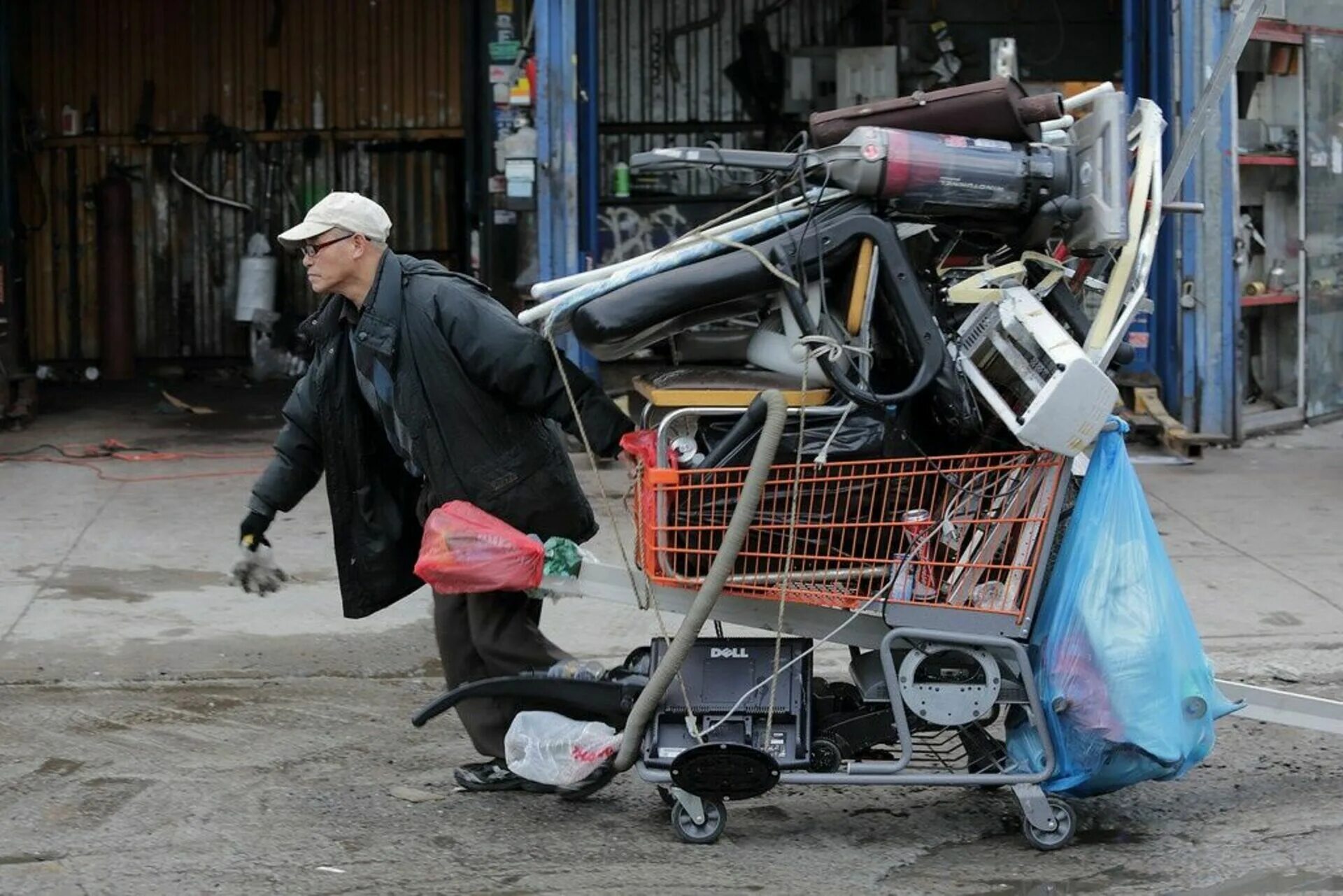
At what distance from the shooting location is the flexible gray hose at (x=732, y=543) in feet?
14.0

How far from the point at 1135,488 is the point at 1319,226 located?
23.9 ft

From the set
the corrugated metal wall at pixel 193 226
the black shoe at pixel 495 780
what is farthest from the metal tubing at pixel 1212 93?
the corrugated metal wall at pixel 193 226

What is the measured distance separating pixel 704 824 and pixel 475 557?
912 millimetres

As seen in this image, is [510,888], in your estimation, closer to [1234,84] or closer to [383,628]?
[383,628]

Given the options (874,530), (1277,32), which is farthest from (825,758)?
(1277,32)

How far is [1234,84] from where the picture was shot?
10492 mm

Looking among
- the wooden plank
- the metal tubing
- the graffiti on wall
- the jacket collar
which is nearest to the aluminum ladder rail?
the metal tubing

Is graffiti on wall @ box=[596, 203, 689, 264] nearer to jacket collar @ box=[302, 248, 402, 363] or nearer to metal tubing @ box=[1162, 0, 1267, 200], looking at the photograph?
jacket collar @ box=[302, 248, 402, 363]

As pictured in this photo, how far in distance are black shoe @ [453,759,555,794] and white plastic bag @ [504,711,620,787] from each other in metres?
0.23

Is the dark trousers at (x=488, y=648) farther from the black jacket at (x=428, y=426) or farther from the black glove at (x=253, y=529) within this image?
the black glove at (x=253, y=529)

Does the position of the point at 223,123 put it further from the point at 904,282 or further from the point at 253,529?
the point at 904,282

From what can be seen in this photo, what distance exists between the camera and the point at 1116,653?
14.6 feet

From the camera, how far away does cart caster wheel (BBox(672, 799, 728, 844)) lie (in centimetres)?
469

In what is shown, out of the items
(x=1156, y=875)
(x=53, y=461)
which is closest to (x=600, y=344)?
(x=1156, y=875)
